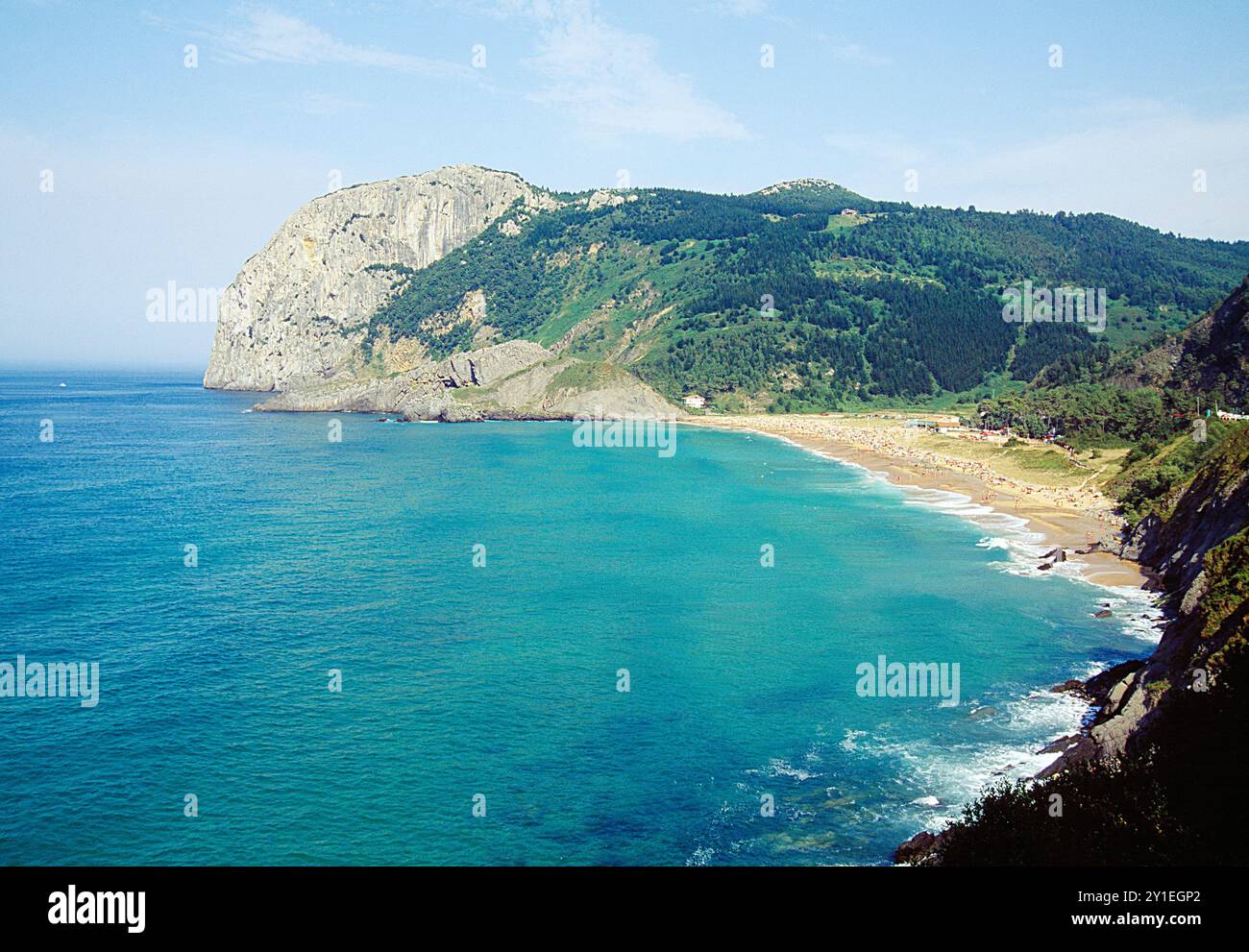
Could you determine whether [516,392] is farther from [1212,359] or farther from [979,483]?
[1212,359]

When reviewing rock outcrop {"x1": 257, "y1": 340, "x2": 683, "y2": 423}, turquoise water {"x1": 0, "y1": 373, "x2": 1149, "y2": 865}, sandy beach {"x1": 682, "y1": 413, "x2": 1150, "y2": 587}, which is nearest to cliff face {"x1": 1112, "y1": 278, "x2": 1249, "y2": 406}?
sandy beach {"x1": 682, "y1": 413, "x2": 1150, "y2": 587}

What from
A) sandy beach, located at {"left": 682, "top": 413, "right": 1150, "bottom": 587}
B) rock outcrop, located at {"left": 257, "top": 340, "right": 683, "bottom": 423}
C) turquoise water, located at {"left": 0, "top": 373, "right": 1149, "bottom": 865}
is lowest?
turquoise water, located at {"left": 0, "top": 373, "right": 1149, "bottom": 865}

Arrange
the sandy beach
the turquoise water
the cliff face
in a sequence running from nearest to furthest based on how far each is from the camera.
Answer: the turquoise water, the sandy beach, the cliff face

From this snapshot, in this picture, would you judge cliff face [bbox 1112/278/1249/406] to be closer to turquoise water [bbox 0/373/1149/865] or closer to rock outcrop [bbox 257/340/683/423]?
turquoise water [bbox 0/373/1149/865]

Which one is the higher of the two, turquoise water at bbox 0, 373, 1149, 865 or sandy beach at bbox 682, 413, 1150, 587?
sandy beach at bbox 682, 413, 1150, 587

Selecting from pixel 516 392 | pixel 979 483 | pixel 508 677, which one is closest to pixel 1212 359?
pixel 979 483
